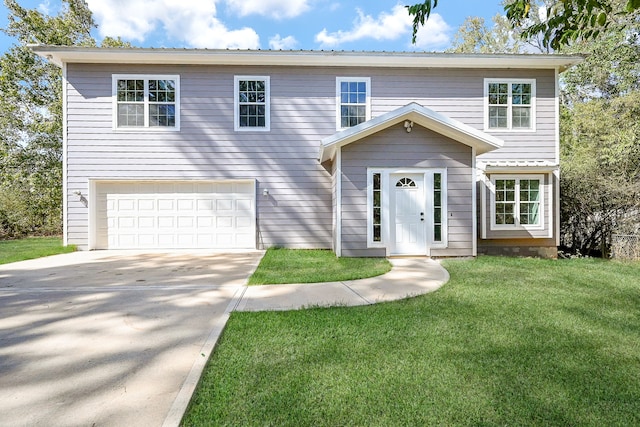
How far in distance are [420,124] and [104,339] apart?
6.92 m

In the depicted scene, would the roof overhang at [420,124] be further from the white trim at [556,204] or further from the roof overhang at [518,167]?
the white trim at [556,204]

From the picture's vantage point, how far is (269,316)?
354 centimetres

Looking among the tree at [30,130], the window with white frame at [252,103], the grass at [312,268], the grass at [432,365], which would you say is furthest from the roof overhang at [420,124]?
the tree at [30,130]

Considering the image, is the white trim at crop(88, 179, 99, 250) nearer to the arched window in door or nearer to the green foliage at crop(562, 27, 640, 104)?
the arched window in door

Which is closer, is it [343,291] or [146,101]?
[343,291]

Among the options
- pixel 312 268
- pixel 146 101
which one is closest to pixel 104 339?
pixel 312 268

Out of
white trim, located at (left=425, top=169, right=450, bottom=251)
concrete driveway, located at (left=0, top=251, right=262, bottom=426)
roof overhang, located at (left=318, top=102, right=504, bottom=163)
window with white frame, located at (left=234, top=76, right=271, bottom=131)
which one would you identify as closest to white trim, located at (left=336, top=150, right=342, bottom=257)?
roof overhang, located at (left=318, top=102, right=504, bottom=163)

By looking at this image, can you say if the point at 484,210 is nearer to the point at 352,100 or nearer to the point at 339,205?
the point at 339,205

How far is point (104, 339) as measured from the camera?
3055 mm

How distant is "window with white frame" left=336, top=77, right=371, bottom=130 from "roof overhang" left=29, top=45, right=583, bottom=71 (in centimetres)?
46

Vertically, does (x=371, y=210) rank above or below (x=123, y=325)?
above

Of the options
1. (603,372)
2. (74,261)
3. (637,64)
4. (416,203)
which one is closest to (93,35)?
(74,261)

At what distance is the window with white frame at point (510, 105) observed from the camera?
945 cm

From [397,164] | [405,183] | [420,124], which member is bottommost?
[405,183]
